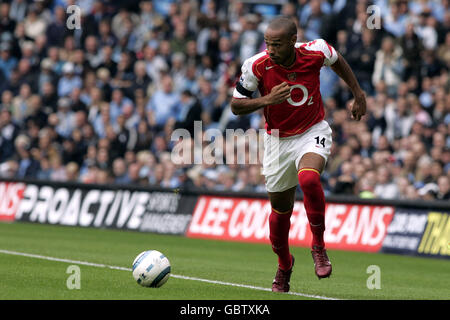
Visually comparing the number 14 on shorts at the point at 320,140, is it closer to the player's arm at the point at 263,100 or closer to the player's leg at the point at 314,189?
the player's leg at the point at 314,189

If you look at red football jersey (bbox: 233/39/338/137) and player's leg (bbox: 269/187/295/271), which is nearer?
red football jersey (bbox: 233/39/338/137)

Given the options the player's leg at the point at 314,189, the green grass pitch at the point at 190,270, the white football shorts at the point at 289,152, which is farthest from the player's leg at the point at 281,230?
the player's leg at the point at 314,189

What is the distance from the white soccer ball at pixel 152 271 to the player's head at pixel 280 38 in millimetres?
2228

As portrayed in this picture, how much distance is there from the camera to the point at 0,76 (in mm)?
26719

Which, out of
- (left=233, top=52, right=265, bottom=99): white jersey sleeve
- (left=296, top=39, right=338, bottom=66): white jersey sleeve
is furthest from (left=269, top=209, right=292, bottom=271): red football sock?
(left=296, top=39, right=338, bottom=66): white jersey sleeve

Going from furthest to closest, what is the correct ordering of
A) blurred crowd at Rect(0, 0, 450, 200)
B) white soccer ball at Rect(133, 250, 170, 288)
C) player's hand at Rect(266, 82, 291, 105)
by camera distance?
1. blurred crowd at Rect(0, 0, 450, 200)
2. white soccer ball at Rect(133, 250, 170, 288)
3. player's hand at Rect(266, 82, 291, 105)

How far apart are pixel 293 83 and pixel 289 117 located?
332 mm

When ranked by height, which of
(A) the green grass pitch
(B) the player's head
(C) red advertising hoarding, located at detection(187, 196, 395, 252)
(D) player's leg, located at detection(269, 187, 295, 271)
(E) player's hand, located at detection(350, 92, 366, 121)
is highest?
(B) the player's head

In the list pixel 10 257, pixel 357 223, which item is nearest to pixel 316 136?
pixel 10 257

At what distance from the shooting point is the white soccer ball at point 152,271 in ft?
31.7

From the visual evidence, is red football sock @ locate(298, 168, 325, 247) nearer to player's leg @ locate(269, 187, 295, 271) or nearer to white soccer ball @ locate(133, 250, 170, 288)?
player's leg @ locate(269, 187, 295, 271)

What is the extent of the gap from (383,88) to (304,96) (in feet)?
33.4

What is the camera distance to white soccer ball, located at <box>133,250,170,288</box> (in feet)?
31.7
